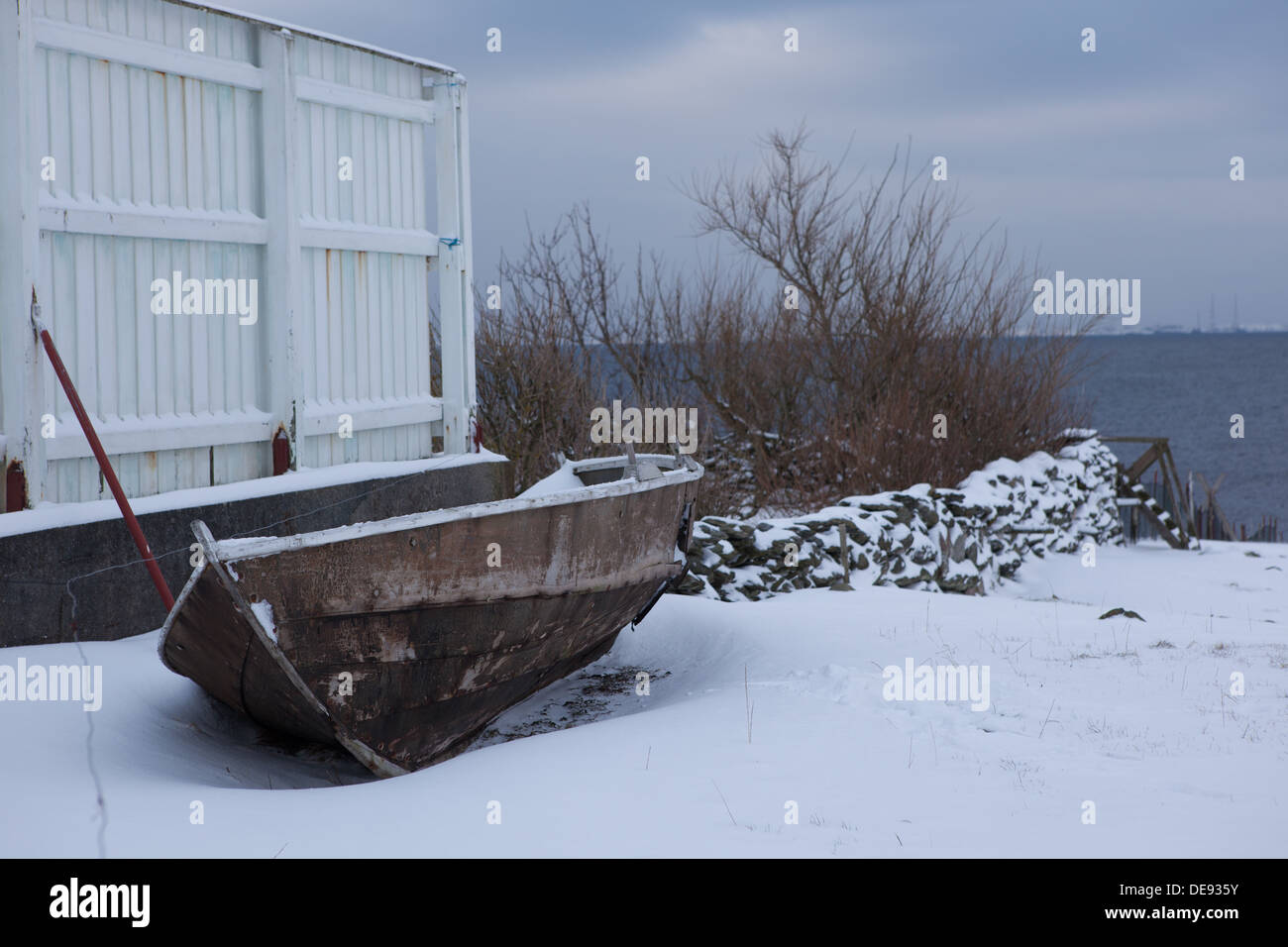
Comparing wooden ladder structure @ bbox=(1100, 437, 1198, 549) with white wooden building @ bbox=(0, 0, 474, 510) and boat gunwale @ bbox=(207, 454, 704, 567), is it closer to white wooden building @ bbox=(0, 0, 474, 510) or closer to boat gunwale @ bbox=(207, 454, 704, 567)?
white wooden building @ bbox=(0, 0, 474, 510)

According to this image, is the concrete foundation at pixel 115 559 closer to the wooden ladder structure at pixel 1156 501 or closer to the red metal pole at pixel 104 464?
the red metal pole at pixel 104 464

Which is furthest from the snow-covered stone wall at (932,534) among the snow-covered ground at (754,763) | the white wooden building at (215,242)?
the white wooden building at (215,242)

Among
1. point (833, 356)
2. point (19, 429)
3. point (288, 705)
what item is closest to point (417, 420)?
point (19, 429)

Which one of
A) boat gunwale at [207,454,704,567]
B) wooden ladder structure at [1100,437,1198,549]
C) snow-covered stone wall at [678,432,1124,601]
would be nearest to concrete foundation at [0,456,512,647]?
boat gunwale at [207,454,704,567]

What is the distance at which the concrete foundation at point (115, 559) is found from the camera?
17.6 feet

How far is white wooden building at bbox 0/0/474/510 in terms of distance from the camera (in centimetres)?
563

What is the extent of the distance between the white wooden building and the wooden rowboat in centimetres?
176

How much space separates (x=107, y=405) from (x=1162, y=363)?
130 metres

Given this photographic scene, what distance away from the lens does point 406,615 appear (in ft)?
16.1

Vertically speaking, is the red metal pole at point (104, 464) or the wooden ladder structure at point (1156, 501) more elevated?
the red metal pole at point (104, 464)

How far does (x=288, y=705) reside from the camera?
16.0 ft

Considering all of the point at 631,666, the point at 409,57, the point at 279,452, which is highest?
the point at 409,57

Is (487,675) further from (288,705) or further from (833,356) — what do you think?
(833,356)

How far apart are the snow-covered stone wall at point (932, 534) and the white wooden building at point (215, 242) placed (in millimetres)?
2275
